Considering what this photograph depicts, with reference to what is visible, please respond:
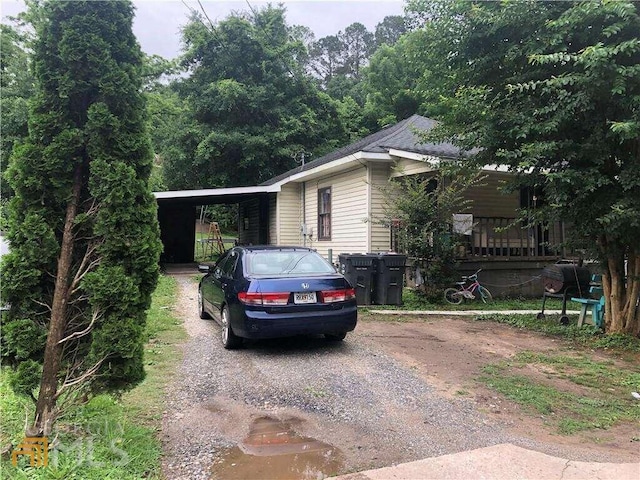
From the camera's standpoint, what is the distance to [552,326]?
7902mm

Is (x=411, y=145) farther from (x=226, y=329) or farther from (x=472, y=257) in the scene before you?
(x=226, y=329)

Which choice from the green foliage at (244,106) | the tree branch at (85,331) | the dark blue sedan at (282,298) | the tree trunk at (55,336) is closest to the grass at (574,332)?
the dark blue sedan at (282,298)

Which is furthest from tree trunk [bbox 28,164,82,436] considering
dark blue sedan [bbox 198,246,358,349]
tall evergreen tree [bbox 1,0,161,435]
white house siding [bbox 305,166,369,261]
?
white house siding [bbox 305,166,369,261]

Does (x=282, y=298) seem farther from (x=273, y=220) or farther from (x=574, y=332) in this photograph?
(x=273, y=220)

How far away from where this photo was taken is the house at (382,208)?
36.9 ft

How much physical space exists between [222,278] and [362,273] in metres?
3.69

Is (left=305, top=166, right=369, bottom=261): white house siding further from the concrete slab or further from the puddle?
the concrete slab

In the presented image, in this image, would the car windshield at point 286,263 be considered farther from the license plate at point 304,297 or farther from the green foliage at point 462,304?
the green foliage at point 462,304

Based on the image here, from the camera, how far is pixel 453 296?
10.4 metres

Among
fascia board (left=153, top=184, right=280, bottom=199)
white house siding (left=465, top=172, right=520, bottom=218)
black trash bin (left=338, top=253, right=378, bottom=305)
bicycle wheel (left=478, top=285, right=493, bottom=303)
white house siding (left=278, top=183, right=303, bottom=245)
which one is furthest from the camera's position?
white house siding (left=278, top=183, right=303, bottom=245)

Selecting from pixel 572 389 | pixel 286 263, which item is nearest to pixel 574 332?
pixel 572 389

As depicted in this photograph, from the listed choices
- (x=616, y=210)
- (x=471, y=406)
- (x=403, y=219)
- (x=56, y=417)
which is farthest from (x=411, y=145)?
(x=56, y=417)

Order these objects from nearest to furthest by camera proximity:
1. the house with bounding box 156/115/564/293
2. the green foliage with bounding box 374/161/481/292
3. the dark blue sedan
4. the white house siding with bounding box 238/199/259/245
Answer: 1. the dark blue sedan
2. the green foliage with bounding box 374/161/481/292
3. the house with bounding box 156/115/564/293
4. the white house siding with bounding box 238/199/259/245

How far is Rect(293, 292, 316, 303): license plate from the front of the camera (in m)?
5.72
